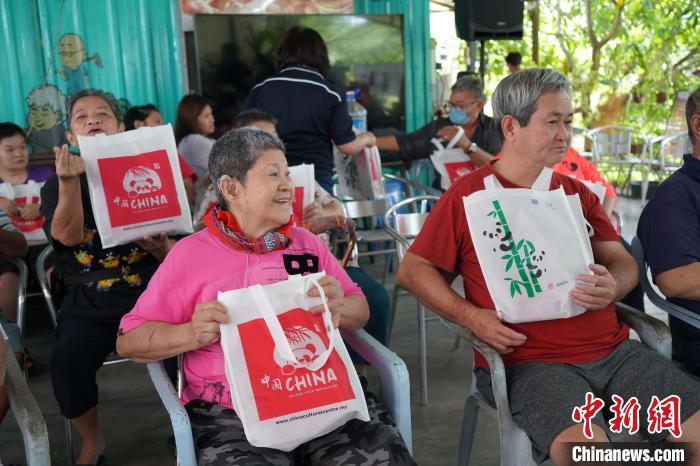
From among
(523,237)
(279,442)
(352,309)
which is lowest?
(279,442)

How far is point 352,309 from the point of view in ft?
6.48

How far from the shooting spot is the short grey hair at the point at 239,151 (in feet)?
6.46

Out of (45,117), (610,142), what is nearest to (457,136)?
(45,117)

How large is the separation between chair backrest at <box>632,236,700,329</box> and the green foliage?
294 inches

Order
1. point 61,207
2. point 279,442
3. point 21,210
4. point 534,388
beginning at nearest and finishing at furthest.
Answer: point 279,442 → point 534,388 → point 61,207 → point 21,210

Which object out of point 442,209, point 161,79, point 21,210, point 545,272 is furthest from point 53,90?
point 545,272

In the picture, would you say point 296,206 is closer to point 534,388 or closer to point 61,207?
point 61,207

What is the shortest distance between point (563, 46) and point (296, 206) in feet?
25.0

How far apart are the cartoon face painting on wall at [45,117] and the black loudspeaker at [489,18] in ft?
11.1

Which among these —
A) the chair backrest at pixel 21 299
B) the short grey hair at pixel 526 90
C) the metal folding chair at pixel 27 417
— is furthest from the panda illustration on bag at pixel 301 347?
the chair backrest at pixel 21 299

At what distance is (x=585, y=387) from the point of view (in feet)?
6.12

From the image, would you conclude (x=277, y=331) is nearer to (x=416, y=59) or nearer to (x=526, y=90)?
(x=526, y=90)

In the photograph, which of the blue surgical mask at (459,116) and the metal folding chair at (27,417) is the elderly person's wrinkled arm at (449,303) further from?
the blue surgical mask at (459,116)
